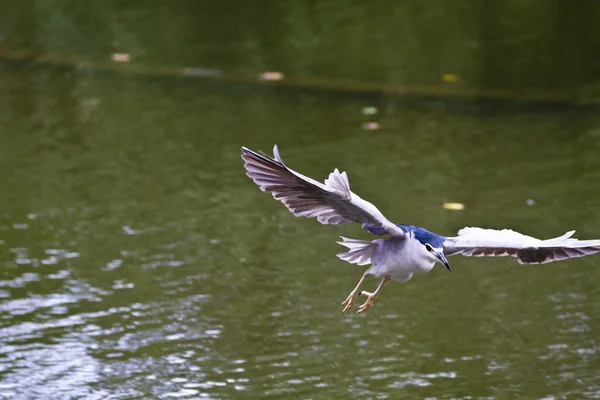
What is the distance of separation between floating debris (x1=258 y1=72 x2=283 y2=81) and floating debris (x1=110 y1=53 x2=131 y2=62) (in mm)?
1641

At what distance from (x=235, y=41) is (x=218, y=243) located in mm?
5416

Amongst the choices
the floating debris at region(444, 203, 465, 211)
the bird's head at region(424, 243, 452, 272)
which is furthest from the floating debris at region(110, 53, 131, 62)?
the bird's head at region(424, 243, 452, 272)

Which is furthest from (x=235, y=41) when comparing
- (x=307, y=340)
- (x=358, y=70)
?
(x=307, y=340)

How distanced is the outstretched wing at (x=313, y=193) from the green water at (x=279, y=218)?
1290 mm

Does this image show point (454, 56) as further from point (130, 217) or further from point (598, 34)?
point (130, 217)

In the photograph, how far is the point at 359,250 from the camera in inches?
181

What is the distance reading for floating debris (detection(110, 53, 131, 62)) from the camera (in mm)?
11625

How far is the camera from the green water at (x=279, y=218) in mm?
5590

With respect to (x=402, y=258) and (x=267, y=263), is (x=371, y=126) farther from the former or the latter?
(x=402, y=258)

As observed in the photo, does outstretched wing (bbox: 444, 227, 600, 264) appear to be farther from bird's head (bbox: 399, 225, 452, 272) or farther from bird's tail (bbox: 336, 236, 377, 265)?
bird's tail (bbox: 336, 236, 377, 265)

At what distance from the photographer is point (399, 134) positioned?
913cm

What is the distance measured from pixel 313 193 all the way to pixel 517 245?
2.99ft

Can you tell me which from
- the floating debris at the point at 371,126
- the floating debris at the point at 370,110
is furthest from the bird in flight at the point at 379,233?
the floating debris at the point at 370,110

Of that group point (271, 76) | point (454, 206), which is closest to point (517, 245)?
point (454, 206)
